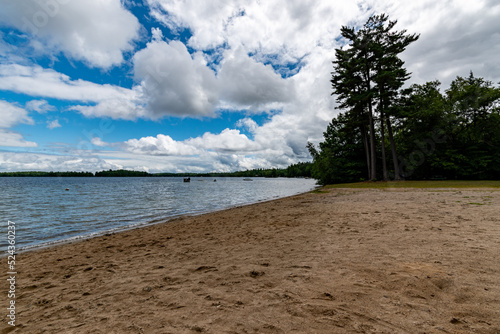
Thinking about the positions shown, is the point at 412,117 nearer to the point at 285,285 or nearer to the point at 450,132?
the point at 450,132

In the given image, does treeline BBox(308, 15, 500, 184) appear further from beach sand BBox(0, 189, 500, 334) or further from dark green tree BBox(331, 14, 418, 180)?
beach sand BBox(0, 189, 500, 334)

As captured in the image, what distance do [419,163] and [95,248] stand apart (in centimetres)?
4451

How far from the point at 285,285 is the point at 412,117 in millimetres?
40042

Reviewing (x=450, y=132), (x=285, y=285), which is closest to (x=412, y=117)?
(x=450, y=132)

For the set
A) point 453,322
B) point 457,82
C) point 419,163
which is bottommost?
point 453,322

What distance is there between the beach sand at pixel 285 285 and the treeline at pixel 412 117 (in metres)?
28.5

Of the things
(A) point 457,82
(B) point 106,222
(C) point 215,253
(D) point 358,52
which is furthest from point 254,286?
(A) point 457,82

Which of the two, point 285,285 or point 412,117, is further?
point 412,117

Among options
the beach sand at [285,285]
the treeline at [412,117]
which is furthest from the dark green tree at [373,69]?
the beach sand at [285,285]

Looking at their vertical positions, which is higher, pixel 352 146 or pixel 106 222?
pixel 352 146

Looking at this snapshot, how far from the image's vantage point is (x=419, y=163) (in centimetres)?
3709

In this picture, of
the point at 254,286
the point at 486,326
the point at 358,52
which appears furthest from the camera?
the point at 358,52

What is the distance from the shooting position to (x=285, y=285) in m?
3.82

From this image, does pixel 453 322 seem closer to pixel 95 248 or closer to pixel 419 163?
pixel 95 248
